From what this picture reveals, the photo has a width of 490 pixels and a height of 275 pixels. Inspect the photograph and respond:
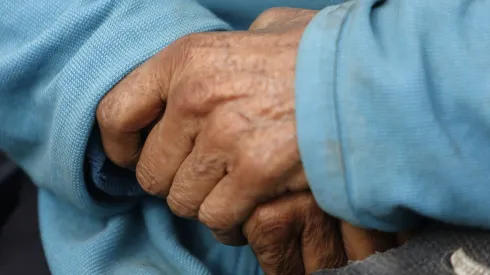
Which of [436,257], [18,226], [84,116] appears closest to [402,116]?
[436,257]

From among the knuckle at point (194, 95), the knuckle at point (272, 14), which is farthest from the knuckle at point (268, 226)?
the knuckle at point (272, 14)

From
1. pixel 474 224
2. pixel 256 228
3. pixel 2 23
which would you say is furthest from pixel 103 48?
pixel 474 224

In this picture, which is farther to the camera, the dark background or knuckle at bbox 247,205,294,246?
the dark background

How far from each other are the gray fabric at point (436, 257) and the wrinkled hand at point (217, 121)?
4.1 inches

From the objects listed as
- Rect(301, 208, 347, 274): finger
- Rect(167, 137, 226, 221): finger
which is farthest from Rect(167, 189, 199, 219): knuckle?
Rect(301, 208, 347, 274): finger

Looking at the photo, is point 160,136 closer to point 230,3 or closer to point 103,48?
point 103,48

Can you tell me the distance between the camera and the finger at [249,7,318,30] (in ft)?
2.02

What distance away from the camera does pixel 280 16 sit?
639mm

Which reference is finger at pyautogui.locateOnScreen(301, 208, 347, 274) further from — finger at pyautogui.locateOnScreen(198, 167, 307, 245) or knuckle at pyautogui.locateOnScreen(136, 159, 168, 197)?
knuckle at pyautogui.locateOnScreen(136, 159, 168, 197)

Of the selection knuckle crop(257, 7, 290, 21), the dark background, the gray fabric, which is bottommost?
the dark background

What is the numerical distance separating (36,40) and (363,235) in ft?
1.36

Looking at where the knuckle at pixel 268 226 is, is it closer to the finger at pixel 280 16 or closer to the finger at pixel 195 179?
the finger at pixel 195 179

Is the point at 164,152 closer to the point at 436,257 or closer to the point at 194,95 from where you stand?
the point at 194,95

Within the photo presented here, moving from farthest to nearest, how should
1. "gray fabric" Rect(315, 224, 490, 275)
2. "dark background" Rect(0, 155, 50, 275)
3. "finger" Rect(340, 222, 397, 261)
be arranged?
"dark background" Rect(0, 155, 50, 275) → "finger" Rect(340, 222, 397, 261) → "gray fabric" Rect(315, 224, 490, 275)
